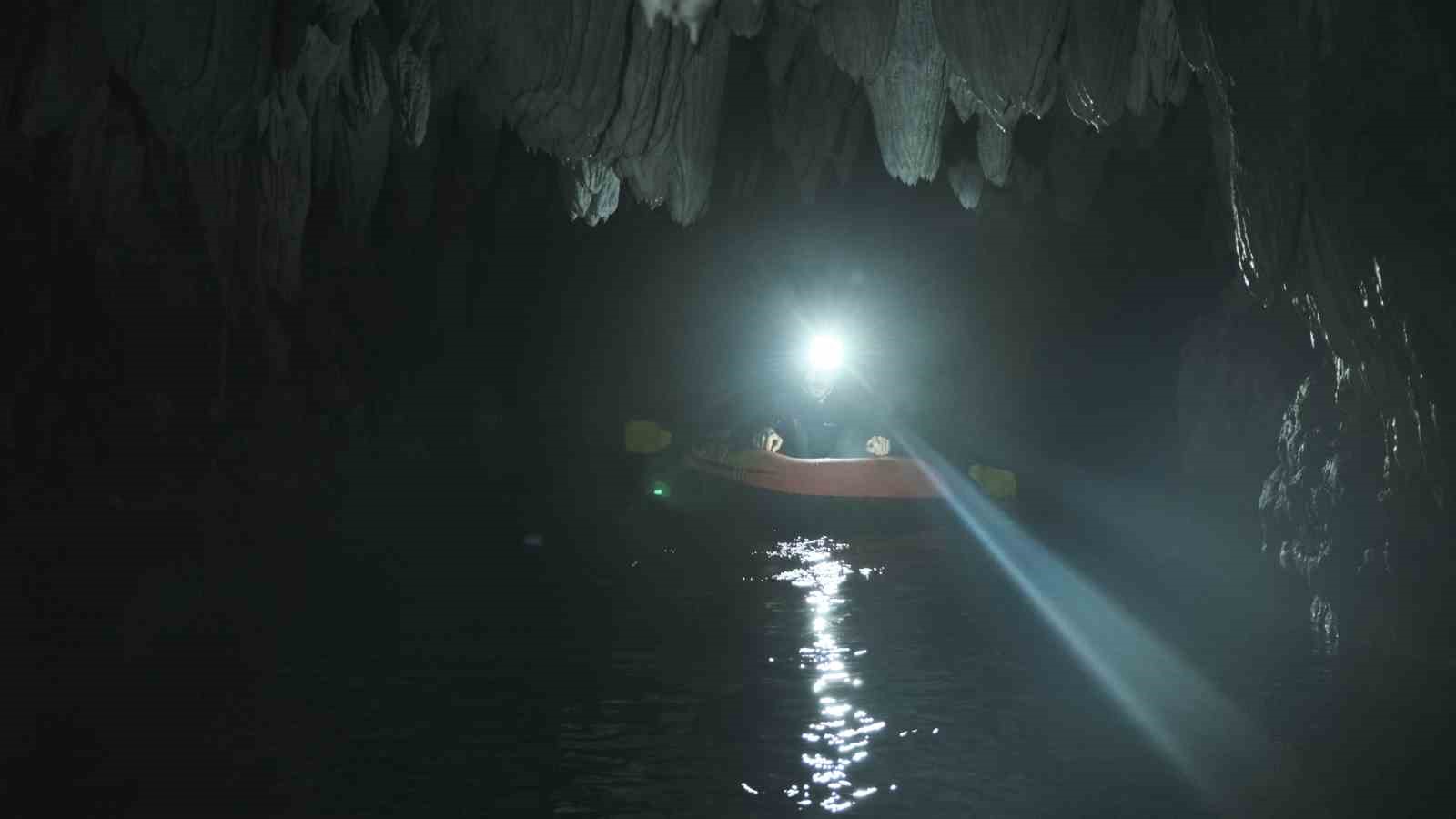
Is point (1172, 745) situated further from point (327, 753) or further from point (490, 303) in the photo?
point (490, 303)

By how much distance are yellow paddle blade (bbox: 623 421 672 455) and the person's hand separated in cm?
587

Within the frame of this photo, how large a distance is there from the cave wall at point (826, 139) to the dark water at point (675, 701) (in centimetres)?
99

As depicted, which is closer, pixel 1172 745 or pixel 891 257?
pixel 1172 745

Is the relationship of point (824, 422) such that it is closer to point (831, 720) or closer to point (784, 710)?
point (784, 710)

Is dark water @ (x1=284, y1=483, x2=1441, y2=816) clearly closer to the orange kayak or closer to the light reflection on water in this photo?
the light reflection on water

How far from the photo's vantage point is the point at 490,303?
23562 millimetres

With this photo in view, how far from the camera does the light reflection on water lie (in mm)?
4395

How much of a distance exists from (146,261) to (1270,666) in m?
10.2

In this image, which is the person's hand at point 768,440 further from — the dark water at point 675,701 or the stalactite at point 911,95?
the stalactite at point 911,95

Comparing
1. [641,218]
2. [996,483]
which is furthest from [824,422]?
[641,218]

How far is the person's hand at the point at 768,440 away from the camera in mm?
14547

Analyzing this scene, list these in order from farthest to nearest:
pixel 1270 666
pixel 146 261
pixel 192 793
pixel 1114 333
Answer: pixel 1114 333 < pixel 146 261 < pixel 1270 666 < pixel 192 793

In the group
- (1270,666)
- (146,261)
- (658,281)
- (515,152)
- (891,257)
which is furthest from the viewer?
(658,281)

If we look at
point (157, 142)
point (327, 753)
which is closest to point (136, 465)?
point (157, 142)
